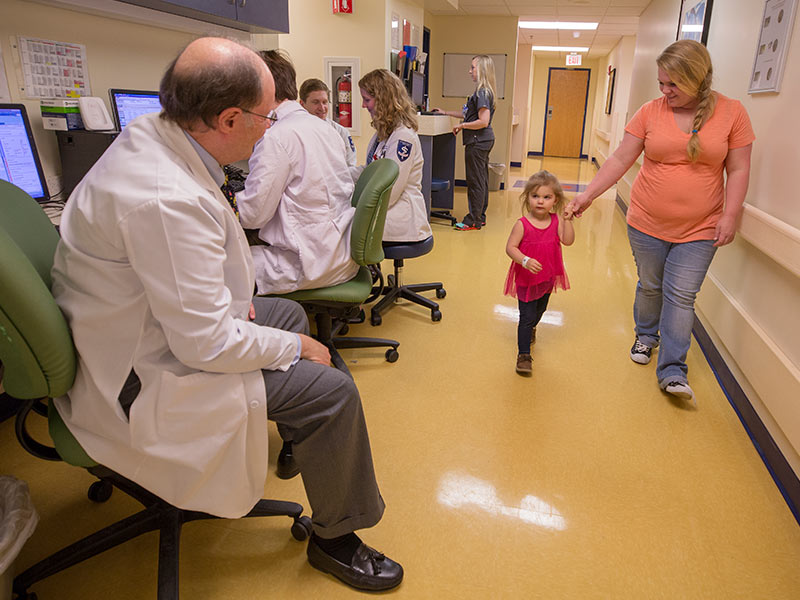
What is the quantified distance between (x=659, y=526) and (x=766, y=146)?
64.5 inches

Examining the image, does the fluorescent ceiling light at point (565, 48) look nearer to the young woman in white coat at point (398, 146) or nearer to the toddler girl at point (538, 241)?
the young woman in white coat at point (398, 146)

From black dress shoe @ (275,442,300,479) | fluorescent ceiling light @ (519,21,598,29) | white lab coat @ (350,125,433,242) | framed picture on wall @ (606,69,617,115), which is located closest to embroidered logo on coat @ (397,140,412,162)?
white lab coat @ (350,125,433,242)

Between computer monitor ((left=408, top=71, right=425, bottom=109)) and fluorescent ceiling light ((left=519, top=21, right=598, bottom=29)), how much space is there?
352 centimetres

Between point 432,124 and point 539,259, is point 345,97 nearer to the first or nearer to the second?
point 432,124

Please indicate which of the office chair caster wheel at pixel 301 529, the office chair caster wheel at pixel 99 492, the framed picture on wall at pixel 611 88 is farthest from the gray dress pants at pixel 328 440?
the framed picture on wall at pixel 611 88

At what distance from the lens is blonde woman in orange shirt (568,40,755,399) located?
2082mm

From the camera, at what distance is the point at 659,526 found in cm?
166

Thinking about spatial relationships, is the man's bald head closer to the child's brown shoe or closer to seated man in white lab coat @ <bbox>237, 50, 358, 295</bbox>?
seated man in white lab coat @ <bbox>237, 50, 358, 295</bbox>

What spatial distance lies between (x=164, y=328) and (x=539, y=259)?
1.79 metres

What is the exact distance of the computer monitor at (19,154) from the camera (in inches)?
77.4

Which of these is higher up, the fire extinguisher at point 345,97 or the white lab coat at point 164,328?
the fire extinguisher at point 345,97

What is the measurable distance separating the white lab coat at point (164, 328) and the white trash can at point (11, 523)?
0.30 metres

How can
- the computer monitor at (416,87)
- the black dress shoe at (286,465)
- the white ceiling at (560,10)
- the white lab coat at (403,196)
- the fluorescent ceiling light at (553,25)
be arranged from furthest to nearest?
1. the fluorescent ceiling light at (553,25)
2. the white ceiling at (560,10)
3. the computer monitor at (416,87)
4. the white lab coat at (403,196)
5. the black dress shoe at (286,465)

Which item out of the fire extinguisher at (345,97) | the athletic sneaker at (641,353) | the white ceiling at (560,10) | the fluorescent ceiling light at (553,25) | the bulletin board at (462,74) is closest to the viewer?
the athletic sneaker at (641,353)
